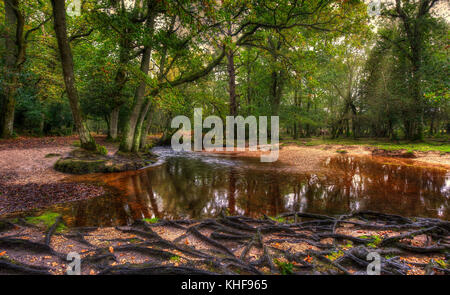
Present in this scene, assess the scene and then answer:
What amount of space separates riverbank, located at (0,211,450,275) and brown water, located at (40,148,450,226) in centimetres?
98

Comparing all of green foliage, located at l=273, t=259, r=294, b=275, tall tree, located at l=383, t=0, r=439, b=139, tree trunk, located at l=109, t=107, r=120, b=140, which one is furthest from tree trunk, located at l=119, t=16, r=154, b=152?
tall tree, located at l=383, t=0, r=439, b=139

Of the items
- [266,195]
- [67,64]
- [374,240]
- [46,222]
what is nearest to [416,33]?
[266,195]

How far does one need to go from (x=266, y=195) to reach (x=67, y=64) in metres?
11.2

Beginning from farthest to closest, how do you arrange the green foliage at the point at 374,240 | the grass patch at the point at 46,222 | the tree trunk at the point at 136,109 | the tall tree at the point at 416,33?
the tall tree at the point at 416,33 < the tree trunk at the point at 136,109 < the grass patch at the point at 46,222 < the green foliage at the point at 374,240

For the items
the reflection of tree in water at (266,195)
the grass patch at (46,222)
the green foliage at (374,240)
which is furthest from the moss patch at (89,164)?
the green foliage at (374,240)

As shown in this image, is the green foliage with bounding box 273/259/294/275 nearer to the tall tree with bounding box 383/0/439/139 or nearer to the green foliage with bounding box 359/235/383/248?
the green foliage with bounding box 359/235/383/248

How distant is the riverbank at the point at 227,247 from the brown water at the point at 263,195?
982 mm

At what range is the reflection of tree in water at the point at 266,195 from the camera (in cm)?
534

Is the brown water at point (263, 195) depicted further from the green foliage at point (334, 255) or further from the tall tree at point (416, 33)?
the tall tree at point (416, 33)

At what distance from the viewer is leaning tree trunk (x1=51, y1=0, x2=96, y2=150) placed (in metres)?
8.41

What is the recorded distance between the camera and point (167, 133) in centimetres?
2719

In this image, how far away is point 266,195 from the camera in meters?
7.09

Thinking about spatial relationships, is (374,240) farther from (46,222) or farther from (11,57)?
(11,57)

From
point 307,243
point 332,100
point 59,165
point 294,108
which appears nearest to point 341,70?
point 294,108
